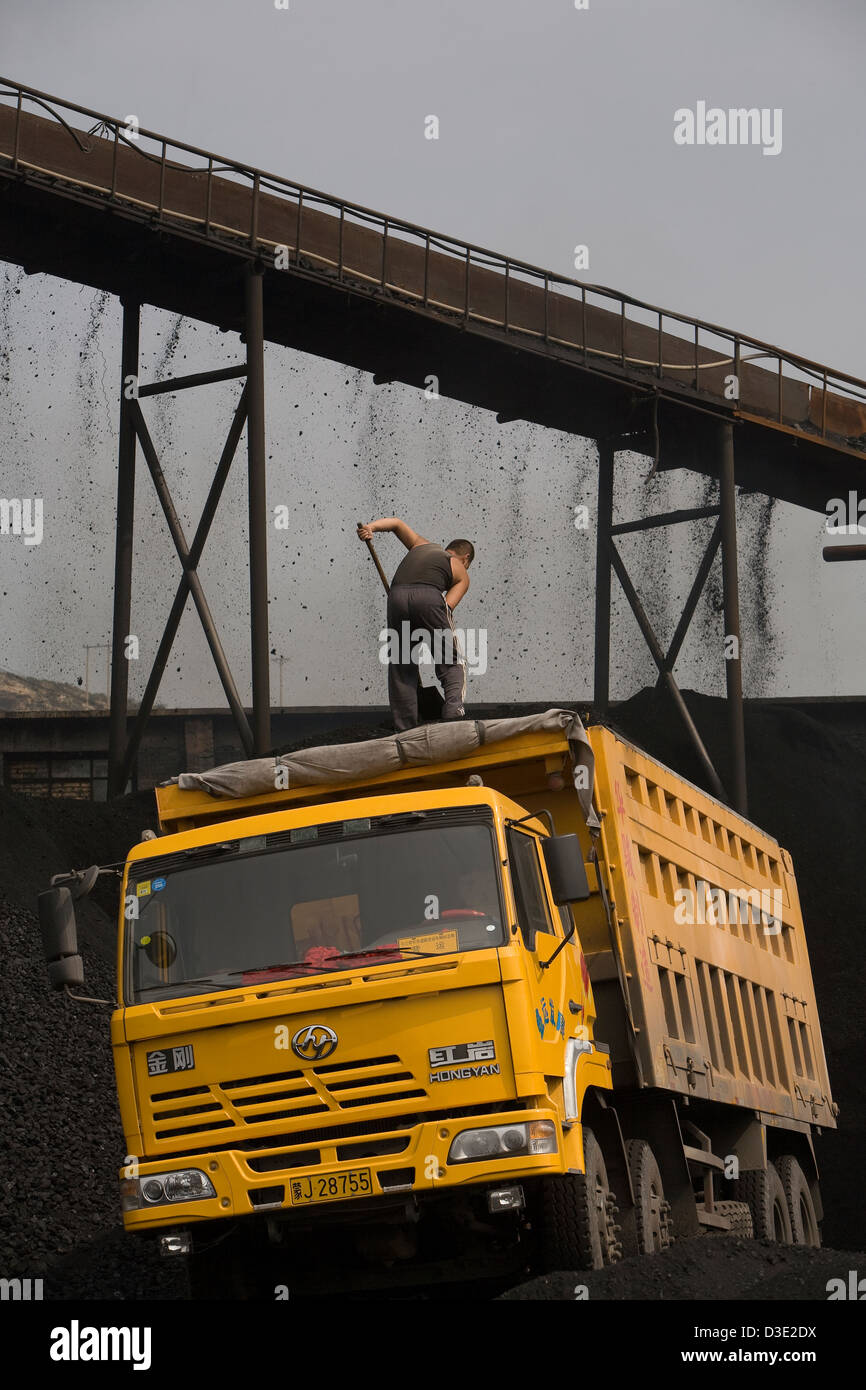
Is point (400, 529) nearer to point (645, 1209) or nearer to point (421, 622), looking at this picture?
point (421, 622)

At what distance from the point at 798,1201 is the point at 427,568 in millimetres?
5644

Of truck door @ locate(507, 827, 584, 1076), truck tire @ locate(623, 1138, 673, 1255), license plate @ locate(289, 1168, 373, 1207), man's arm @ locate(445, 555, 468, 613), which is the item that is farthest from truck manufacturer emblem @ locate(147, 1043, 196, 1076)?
man's arm @ locate(445, 555, 468, 613)

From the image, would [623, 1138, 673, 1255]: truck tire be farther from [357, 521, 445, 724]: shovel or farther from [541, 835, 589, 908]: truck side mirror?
[357, 521, 445, 724]: shovel

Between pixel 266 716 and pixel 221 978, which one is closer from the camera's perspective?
pixel 221 978

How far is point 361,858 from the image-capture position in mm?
7410

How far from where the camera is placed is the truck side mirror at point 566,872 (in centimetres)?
739

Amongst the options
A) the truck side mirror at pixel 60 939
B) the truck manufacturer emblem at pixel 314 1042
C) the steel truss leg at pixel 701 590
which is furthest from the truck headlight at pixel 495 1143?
the steel truss leg at pixel 701 590

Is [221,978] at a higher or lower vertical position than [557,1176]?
Answer: higher

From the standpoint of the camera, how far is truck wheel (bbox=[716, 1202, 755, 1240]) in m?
10.5

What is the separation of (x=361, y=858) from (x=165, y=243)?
557 inches

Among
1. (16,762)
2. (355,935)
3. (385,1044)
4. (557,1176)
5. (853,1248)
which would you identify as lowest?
(853,1248)

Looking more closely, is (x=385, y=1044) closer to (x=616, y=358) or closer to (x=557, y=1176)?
(x=557, y=1176)

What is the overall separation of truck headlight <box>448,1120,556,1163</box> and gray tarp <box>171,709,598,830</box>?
2.13 meters
